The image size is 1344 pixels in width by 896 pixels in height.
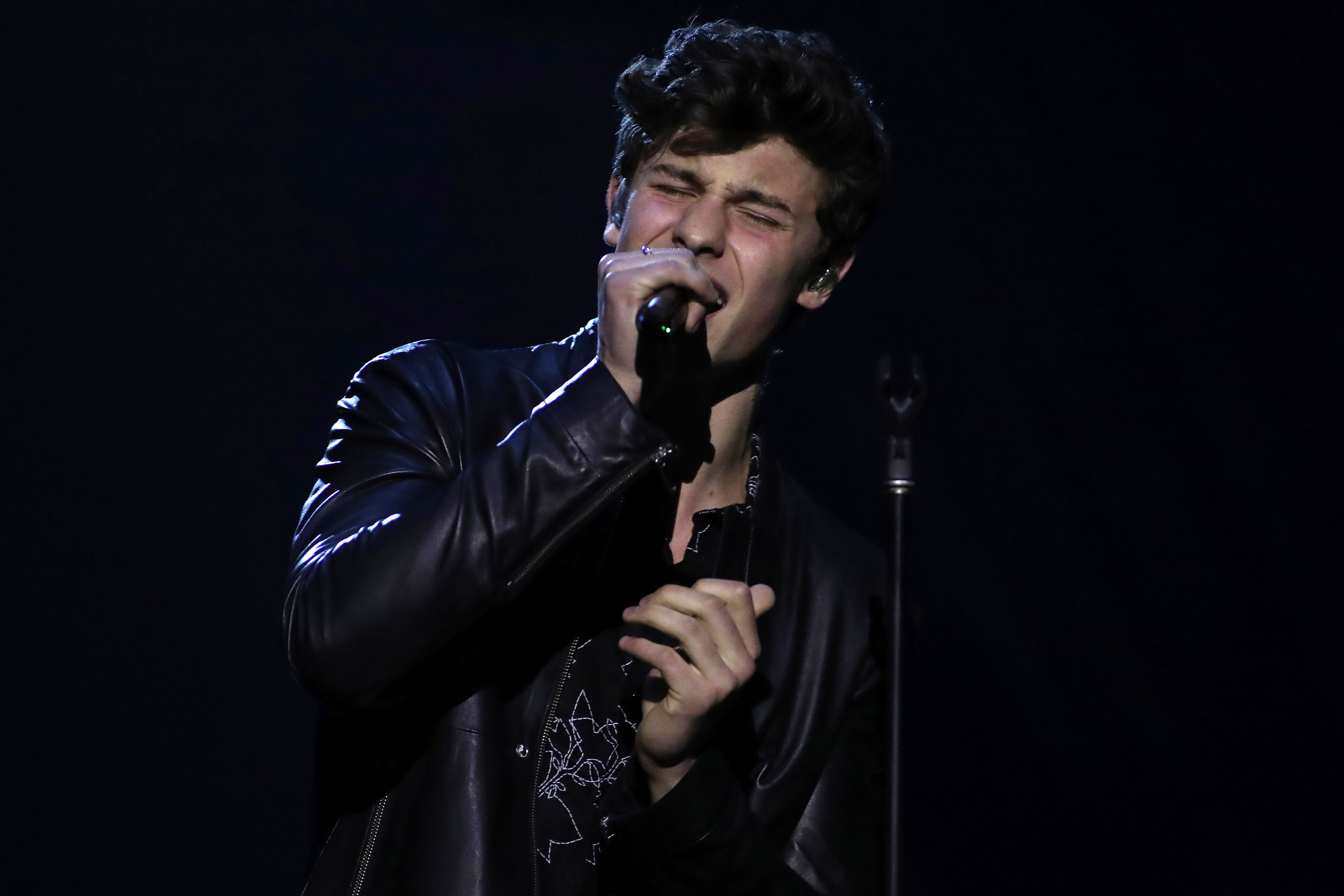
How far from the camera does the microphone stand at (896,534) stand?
108 centimetres

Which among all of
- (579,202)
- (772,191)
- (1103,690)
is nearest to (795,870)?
(772,191)

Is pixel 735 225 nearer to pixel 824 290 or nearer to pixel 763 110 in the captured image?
pixel 763 110

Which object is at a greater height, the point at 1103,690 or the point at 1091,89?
the point at 1091,89

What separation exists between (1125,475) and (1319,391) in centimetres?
38

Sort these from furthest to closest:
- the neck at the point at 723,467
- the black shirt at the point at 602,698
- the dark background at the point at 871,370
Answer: the dark background at the point at 871,370
the neck at the point at 723,467
the black shirt at the point at 602,698

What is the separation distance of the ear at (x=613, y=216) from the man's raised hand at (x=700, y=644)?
24.0 inches

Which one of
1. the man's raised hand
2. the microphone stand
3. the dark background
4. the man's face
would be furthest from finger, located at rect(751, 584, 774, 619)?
the dark background

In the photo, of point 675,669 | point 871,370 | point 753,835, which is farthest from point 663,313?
point 871,370

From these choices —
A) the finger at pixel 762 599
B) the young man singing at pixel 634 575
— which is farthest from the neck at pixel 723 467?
the finger at pixel 762 599

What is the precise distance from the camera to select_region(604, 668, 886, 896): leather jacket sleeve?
1273 mm

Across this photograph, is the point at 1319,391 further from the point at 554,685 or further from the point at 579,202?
the point at 554,685

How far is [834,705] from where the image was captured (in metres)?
1.63

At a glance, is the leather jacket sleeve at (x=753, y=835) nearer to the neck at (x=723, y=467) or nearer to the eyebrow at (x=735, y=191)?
the neck at (x=723, y=467)

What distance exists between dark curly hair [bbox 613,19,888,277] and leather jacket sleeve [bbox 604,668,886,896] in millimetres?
670
